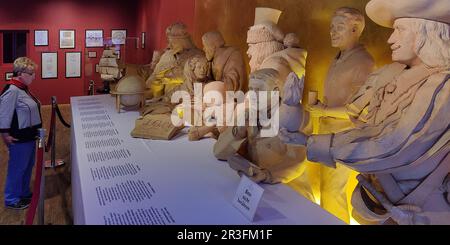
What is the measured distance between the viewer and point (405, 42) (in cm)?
222

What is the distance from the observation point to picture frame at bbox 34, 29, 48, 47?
937 cm

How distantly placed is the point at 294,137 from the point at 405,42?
72 centimetres

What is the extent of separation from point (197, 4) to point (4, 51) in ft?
14.0

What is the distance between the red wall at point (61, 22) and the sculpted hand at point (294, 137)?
671cm

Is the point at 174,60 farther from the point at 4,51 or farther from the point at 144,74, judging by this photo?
the point at 4,51

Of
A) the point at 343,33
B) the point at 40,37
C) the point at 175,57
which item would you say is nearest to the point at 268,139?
the point at 343,33

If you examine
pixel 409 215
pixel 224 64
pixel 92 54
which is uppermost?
pixel 92 54

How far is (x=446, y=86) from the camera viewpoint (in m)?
2.06

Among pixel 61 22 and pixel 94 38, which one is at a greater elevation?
pixel 61 22

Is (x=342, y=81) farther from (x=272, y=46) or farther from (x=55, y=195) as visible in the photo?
(x=55, y=195)

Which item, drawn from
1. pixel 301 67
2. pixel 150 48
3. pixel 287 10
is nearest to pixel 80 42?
pixel 150 48

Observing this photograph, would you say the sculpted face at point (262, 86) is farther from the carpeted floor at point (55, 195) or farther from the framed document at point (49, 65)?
the framed document at point (49, 65)

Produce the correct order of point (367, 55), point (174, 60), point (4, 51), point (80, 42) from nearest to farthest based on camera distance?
point (367, 55)
point (174, 60)
point (4, 51)
point (80, 42)

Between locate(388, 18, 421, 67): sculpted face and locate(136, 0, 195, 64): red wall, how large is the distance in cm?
563
